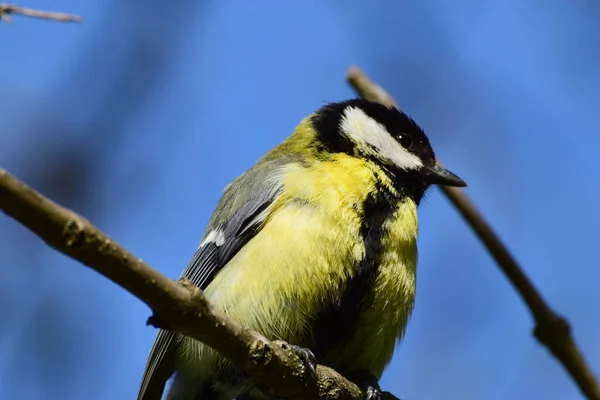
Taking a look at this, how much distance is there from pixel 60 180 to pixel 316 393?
2.50m

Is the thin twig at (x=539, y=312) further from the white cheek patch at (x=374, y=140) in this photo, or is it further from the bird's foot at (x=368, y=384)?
the bird's foot at (x=368, y=384)

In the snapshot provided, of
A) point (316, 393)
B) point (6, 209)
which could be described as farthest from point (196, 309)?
point (316, 393)

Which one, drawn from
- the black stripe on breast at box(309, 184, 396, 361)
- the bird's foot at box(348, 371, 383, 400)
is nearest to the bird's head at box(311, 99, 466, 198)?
the black stripe on breast at box(309, 184, 396, 361)

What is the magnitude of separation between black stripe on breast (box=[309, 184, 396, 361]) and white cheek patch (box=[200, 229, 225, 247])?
0.63m

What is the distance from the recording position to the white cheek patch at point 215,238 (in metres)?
3.54

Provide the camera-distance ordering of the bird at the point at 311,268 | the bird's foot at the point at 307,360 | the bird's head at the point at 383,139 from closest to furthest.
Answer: the bird's foot at the point at 307,360
the bird at the point at 311,268
the bird's head at the point at 383,139

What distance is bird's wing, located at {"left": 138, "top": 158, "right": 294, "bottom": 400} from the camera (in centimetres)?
332

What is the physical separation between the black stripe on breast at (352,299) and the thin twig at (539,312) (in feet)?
1.27

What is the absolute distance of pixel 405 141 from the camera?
4047 mm

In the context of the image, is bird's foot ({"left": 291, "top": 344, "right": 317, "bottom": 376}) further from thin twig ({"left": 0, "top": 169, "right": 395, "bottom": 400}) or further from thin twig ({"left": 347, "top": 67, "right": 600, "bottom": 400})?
thin twig ({"left": 347, "top": 67, "right": 600, "bottom": 400})

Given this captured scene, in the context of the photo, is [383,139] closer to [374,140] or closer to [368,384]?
[374,140]

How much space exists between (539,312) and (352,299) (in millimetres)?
890

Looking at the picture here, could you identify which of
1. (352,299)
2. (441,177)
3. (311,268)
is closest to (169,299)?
(311,268)

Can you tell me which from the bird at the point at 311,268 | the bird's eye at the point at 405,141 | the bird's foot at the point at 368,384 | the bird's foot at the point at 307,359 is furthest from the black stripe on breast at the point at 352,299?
the bird's eye at the point at 405,141
